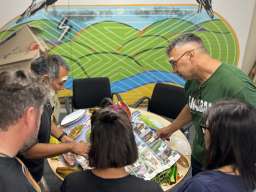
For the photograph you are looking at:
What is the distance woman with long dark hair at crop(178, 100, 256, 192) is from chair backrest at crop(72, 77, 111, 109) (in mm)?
2457

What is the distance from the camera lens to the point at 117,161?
1.47 metres

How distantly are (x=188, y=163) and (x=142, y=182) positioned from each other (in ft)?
2.92

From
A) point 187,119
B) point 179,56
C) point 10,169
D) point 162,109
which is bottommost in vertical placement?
point 162,109

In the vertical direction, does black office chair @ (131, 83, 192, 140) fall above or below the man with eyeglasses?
below

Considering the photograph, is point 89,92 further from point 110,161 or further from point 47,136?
point 110,161

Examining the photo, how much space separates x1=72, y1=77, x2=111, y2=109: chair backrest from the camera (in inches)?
142

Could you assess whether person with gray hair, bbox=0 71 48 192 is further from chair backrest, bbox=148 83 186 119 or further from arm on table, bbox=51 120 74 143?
chair backrest, bbox=148 83 186 119

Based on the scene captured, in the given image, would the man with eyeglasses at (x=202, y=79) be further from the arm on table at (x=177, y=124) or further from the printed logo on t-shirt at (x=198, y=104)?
the arm on table at (x=177, y=124)

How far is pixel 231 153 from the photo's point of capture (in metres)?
1.22

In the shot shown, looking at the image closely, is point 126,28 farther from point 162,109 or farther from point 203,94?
point 203,94

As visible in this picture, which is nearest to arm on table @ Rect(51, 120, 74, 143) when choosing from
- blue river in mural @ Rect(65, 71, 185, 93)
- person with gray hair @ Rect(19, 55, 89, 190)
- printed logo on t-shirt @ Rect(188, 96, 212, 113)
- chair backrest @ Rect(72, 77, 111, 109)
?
person with gray hair @ Rect(19, 55, 89, 190)

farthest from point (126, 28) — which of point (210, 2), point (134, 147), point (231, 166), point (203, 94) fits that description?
point (231, 166)

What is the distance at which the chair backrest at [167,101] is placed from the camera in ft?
11.3

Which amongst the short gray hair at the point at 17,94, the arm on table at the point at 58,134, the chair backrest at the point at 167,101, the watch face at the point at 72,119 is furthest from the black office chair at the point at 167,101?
the short gray hair at the point at 17,94
